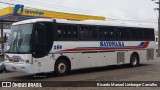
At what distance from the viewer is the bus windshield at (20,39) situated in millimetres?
15160

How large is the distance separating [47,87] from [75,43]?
511cm

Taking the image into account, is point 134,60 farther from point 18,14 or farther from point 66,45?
point 18,14

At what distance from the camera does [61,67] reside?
1647cm

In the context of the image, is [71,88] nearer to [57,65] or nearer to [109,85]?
[109,85]

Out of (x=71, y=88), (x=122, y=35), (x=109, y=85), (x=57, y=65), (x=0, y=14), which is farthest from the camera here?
(x=0, y=14)

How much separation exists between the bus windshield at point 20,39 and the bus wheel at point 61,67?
2024mm

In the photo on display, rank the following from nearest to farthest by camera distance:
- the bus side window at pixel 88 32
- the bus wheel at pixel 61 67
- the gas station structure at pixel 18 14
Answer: the bus wheel at pixel 61 67
the bus side window at pixel 88 32
the gas station structure at pixel 18 14

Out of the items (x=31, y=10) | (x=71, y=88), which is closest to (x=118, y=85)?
(x=71, y=88)

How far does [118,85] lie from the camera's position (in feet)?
42.0

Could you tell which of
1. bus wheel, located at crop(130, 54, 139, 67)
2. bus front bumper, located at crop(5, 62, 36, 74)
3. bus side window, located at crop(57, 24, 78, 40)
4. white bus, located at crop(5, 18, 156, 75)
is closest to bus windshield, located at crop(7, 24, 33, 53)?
white bus, located at crop(5, 18, 156, 75)

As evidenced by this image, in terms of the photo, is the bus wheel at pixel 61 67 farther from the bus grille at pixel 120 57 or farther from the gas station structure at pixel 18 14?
the gas station structure at pixel 18 14

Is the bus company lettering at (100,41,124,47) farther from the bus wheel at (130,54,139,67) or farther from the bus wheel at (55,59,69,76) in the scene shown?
the bus wheel at (55,59,69,76)

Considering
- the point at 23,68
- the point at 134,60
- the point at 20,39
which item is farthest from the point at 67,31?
the point at 134,60

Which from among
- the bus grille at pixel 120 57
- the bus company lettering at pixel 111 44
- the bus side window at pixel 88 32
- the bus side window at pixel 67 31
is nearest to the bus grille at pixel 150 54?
the bus grille at pixel 120 57
